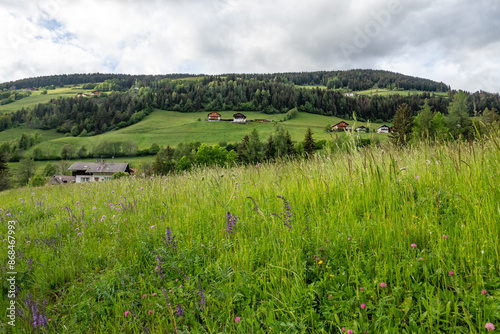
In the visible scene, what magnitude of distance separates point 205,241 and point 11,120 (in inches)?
7809

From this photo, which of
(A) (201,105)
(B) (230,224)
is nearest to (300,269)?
(B) (230,224)

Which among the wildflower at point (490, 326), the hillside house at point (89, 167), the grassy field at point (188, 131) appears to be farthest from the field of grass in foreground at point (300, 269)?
the grassy field at point (188, 131)

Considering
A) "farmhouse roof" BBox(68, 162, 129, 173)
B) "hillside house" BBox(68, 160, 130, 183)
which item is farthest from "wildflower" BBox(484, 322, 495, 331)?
"hillside house" BBox(68, 160, 130, 183)

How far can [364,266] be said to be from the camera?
2.34 m

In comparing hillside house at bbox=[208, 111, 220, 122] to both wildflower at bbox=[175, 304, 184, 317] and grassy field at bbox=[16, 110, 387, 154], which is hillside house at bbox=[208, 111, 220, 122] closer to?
grassy field at bbox=[16, 110, 387, 154]

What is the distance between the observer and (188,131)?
115 meters

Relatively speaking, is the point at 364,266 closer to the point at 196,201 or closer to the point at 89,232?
the point at 196,201

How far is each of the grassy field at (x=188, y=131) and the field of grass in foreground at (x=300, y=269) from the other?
9004 cm

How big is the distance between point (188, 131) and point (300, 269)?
386 ft

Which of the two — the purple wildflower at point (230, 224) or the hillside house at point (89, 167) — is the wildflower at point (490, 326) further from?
the hillside house at point (89, 167)

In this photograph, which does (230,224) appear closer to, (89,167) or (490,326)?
(490,326)

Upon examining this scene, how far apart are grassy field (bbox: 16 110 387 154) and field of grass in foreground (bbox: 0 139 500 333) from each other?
3545 inches

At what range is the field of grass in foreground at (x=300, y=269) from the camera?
1.91 meters

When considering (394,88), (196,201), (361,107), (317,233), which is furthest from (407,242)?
(394,88)
